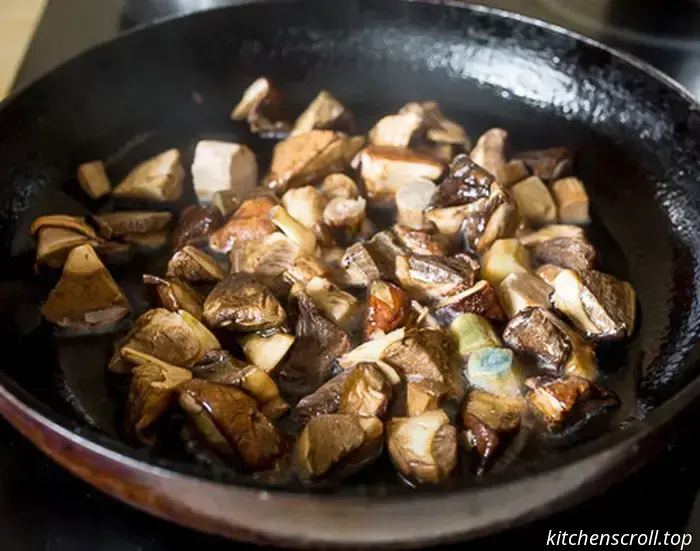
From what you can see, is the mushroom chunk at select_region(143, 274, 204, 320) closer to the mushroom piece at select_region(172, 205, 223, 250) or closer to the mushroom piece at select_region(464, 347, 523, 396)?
the mushroom piece at select_region(172, 205, 223, 250)

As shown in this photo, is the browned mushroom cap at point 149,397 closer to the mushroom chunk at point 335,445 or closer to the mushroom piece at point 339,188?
the mushroom chunk at point 335,445

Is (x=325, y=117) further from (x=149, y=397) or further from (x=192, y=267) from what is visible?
(x=149, y=397)

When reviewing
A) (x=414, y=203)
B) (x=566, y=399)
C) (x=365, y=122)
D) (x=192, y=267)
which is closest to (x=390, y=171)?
(x=414, y=203)

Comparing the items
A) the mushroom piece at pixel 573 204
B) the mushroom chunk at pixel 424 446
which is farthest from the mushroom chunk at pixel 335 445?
the mushroom piece at pixel 573 204

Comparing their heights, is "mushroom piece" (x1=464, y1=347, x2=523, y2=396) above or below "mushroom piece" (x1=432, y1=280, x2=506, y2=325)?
below

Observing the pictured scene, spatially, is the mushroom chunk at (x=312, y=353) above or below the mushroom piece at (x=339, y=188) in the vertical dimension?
below

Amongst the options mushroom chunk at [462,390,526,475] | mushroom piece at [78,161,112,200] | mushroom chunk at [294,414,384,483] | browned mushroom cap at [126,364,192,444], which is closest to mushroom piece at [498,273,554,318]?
mushroom chunk at [462,390,526,475]

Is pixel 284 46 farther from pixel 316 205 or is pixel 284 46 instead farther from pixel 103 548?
pixel 103 548
